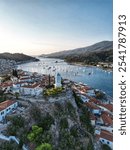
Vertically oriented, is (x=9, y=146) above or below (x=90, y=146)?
above

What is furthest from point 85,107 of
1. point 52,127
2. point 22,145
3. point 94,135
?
point 22,145

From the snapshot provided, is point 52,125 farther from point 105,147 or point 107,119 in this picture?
point 107,119

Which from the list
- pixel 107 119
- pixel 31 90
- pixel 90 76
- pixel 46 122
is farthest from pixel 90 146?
pixel 90 76

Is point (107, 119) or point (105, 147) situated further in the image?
point (107, 119)

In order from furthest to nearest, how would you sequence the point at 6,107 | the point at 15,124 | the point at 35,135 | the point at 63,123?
the point at 63,123 → the point at 6,107 → the point at 15,124 → the point at 35,135

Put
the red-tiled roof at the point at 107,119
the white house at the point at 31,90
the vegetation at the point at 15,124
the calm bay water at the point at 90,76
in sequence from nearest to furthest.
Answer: the vegetation at the point at 15,124 → the white house at the point at 31,90 → the red-tiled roof at the point at 107,119 → the calm bay water at the point at 90,76

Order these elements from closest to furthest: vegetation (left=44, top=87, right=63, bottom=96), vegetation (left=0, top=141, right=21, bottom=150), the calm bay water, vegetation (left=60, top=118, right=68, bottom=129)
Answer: vegetation (left=0, top=141, right=21, bottom=150) < vegetation (left=60, top=118, right=68, bottom=129) < vegetation (left=44, top=87, right=63, bottom=96) < the calm bay water

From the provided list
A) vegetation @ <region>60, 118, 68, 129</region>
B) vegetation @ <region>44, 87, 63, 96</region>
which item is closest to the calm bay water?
vegetation @ <region>44, 87, 63, 96</region>

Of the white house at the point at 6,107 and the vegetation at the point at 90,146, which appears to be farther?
the vegetation at the point at 90,146

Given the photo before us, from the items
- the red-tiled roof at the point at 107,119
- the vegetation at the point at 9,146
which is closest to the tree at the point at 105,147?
the red-tiled roof at the point at 107,119

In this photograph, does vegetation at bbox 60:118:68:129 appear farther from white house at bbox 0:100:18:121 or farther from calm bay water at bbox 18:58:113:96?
calm bay water at bbox 18:58:113:96

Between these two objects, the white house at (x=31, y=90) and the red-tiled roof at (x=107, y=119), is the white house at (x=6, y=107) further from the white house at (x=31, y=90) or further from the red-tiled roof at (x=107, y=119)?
the red-tiled roof at (x=107, y=119)

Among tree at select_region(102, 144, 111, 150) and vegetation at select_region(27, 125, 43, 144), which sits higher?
Result: vegetation at select_region(27, 125, 43, 144)
